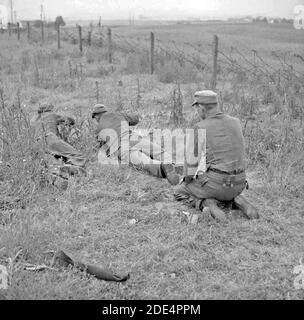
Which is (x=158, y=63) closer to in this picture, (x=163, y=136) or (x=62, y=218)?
(x=163, y=136)

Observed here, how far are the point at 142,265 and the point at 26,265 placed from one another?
2.90ft

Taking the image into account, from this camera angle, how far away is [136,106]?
29.0 ft

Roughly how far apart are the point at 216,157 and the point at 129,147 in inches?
71.8

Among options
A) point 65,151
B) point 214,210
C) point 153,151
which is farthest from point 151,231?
point 65,151

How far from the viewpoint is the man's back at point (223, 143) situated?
4.50 meters

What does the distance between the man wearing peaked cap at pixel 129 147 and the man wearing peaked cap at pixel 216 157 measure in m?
0.83

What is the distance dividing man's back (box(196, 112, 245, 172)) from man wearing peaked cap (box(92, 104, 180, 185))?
0.99 m

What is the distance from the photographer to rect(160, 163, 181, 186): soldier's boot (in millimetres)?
5410

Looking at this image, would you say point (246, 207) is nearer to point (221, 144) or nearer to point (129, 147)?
point (221, 144)

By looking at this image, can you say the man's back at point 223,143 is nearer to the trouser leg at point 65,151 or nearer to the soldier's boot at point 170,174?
the soldier's boot at point 170,174

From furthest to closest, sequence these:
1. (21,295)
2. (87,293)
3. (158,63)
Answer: (158,63)
(87,293)
(21,295)

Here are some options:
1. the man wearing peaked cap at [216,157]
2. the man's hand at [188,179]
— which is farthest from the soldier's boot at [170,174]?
the man wearing peaked cap at [216,157]

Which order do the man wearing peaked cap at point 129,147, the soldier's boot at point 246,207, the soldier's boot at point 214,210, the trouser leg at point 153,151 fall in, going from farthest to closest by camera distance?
the trouser leg at point 153,151 < the man wearing peaked cap at point 129,147 < the soldier's boot at point 246,207 < the soldier's boot at point 214,210
